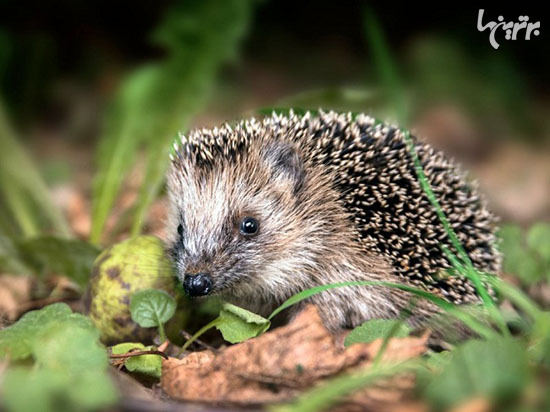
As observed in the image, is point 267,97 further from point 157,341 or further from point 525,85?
point 157,341

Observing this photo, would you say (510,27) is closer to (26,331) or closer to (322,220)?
(322,220)

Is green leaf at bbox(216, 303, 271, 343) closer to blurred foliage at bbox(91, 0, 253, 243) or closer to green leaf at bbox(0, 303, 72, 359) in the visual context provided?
green leaf at bbox(0, 303, 72, 359)

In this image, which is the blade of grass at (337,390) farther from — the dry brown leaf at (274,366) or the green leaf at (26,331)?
the green leaf at (26,331)

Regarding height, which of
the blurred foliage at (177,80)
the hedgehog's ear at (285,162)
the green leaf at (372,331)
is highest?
the blurred foliage at (177,80)

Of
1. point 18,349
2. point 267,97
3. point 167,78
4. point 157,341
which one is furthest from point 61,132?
point 18,349

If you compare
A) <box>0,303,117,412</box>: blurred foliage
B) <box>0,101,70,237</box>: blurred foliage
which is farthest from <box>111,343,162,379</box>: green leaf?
<box>0,101,70,237</box>: blurred foliage

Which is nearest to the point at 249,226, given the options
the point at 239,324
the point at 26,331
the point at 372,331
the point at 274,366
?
the point at 239,324

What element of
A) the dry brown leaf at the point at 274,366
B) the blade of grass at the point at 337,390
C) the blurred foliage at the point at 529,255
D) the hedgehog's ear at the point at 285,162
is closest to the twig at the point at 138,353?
the dry brown leaf at the point at 274,366
